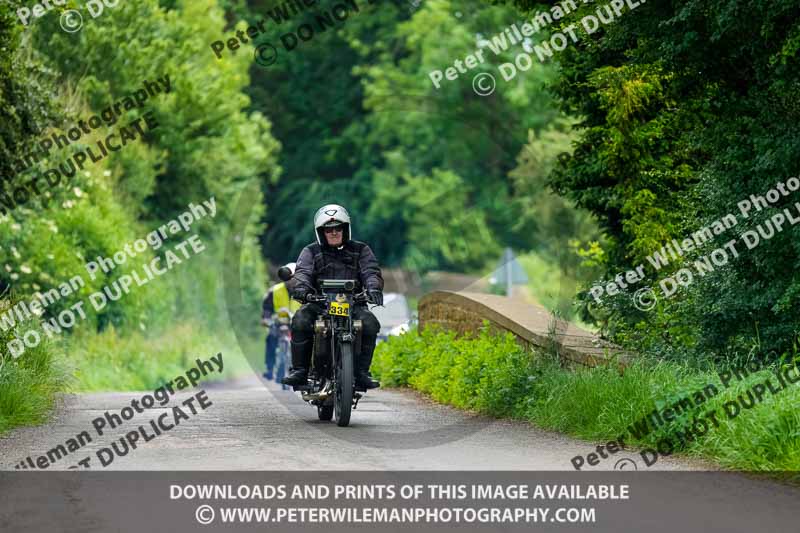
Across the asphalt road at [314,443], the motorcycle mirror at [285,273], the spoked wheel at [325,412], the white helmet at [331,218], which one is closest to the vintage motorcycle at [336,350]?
the spoked wheel at [325,412]

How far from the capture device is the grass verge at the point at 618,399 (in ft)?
31.6

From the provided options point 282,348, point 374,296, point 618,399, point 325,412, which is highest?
point 374,296

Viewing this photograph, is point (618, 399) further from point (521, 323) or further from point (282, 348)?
point (282, 348)

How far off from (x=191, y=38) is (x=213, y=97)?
A: 1.74 metres

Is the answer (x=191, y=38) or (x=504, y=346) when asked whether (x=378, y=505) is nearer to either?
→ (x=504, y=346)

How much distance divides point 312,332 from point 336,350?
0.39 metres

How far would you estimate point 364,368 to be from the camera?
12.6m

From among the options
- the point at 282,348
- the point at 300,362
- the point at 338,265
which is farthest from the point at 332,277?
the point at 282,348

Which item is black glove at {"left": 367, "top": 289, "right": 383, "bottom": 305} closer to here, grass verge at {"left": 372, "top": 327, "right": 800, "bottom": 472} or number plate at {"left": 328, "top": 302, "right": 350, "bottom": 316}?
number plate at {"left": 328, "top": 302, "right": 350, "bottom": 316}

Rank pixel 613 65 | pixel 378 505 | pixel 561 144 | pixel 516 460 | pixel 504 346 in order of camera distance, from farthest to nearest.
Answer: pixel 561 144 → pixel 613 65 → pixel 504 346 → pixel 516 460 → pixel 378 505

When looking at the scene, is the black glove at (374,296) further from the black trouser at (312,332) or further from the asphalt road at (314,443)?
the asphalt road at (314,443)

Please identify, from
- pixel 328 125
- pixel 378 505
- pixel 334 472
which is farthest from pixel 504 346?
pixel 328 125

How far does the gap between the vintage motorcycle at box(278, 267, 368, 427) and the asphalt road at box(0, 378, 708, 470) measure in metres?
0.26

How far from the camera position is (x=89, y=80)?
30.1 meters
